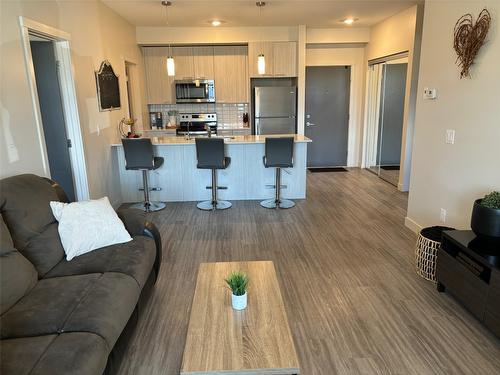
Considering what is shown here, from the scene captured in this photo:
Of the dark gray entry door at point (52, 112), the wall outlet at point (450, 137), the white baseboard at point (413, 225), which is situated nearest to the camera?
the wall outlet at point (450, 137)

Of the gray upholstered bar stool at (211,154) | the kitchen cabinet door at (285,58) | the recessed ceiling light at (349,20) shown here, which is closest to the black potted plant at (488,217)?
the gray upholstered bar stool at (211,154)

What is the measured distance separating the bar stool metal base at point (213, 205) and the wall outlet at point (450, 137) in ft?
9.35

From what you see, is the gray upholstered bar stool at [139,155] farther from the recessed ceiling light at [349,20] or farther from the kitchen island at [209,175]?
the recessed ceiling light at [349,20]

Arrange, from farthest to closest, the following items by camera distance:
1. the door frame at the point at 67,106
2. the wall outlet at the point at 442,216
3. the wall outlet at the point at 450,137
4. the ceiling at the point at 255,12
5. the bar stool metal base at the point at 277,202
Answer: the bar stool metal base at the point at 277,202 < the ceiling at the point at 255,12 < the wall outlet at the point at 442,216 < the wall outlet at the point at 450,137 < the door frame at the point at 67,106

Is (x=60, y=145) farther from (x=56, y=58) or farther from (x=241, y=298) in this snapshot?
(x=241, y=298)

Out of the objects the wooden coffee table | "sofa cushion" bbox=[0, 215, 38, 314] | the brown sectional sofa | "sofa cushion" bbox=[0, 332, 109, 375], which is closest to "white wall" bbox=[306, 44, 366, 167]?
the brown sectional sofa

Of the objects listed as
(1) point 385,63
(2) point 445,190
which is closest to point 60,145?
(2) point 445,190

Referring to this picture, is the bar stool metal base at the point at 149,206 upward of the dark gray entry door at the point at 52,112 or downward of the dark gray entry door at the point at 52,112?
downward

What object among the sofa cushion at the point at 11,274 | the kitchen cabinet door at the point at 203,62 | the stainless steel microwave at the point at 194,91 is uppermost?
the kitchen cabinet door at the point at 203,62

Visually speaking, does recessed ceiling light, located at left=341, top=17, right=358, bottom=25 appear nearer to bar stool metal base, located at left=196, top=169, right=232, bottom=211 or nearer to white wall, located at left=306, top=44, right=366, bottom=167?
white wall, located at left=306, top=44, right=366, bottom=167

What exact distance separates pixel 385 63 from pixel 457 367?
5.65 metres

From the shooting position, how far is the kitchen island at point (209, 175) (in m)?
5.20

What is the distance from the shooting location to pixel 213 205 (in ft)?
16.6

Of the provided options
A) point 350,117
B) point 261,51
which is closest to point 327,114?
point 350,117
